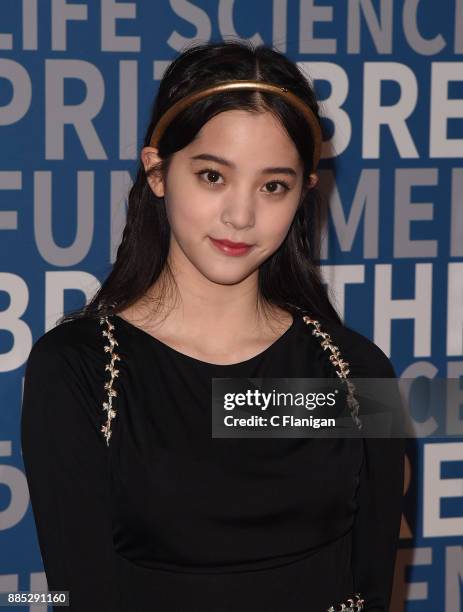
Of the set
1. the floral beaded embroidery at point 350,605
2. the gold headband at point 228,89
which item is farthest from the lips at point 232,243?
the floral beaded embroidery at point 350,605

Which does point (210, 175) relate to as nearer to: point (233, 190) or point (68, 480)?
point (233, 190)

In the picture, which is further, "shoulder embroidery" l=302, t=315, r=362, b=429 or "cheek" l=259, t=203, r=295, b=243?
"shoulder embroidery" l=302, t=315, r=362, b=429

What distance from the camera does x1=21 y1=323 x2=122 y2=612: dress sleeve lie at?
1.56 m

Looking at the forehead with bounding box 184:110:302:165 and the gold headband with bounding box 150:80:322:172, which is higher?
the gold headband with bounding box 150:80:322:172

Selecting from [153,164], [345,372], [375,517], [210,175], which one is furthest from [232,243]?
[375,517]

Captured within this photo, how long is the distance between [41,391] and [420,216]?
1625 mm

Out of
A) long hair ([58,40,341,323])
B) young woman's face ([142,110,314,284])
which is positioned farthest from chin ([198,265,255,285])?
long hair ([58,40,341,323])

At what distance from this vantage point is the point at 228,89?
1.66 meters

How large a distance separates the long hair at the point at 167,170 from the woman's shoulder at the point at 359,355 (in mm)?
67

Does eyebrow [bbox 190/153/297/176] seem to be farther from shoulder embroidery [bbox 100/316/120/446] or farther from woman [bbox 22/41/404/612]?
shoulder embroidery [bbox 100/316/120/446]

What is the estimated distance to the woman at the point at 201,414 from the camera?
62.4 inches

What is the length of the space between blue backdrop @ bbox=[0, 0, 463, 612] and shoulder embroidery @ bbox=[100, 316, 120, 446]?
0.92 metres

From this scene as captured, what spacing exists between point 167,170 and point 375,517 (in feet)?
2.51

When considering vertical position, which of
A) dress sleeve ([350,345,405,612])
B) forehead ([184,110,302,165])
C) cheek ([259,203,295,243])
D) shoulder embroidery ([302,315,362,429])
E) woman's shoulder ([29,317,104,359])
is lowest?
dress sleeve ([350,345,405,612])
